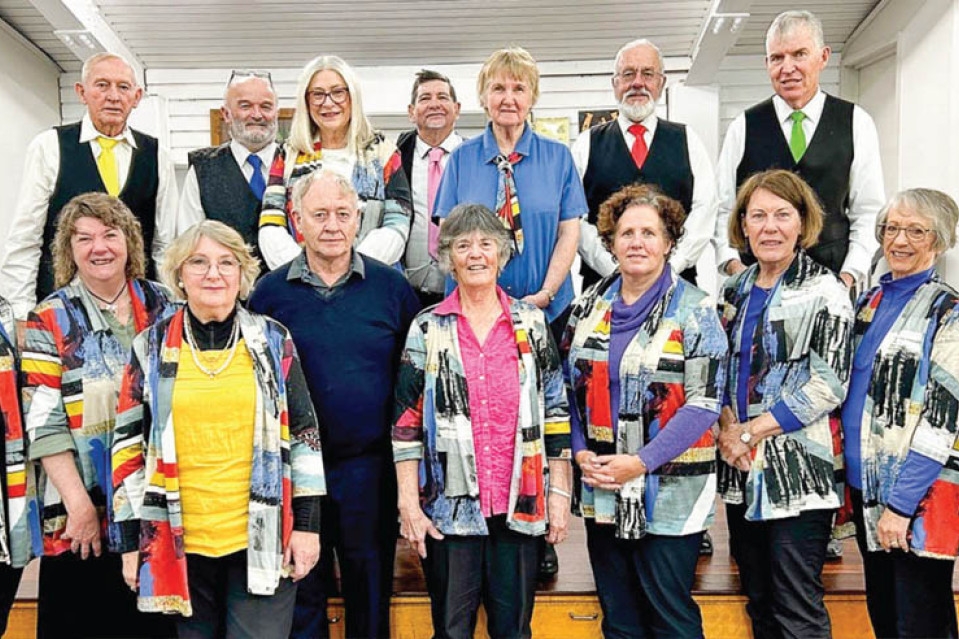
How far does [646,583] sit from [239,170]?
1979 millimetres

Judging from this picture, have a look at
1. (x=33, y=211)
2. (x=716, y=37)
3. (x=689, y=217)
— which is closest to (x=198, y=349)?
(x=33, y=211)

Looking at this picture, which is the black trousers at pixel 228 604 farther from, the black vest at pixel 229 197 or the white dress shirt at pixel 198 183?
the white dress shirt at pixel 198 183

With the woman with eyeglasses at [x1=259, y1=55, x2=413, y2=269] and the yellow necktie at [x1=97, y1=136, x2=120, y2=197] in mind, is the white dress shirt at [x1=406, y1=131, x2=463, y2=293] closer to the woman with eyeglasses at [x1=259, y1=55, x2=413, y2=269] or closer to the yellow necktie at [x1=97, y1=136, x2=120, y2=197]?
the woman with eyeglasses at [x1=259, y1=55, x2=413, y2=269]

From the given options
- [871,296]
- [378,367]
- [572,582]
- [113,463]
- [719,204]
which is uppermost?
[719,204]

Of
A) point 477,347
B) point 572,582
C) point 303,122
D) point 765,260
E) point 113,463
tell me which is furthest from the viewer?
point 572,582

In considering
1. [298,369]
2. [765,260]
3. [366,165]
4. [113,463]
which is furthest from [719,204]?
[113,463]

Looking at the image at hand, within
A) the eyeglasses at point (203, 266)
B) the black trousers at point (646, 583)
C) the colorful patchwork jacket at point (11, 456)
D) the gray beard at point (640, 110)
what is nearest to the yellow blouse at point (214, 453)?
the eyeglasses at point (203, 266)

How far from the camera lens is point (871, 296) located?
2.31 m

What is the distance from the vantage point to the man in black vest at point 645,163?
114 inches

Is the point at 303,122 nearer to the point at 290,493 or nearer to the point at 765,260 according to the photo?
the point at 290,493

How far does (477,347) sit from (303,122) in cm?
98

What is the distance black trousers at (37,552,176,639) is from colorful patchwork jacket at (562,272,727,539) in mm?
1348

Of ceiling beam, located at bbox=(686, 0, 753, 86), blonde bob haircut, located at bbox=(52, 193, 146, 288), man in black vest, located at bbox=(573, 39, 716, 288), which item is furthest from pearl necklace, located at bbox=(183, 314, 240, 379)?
ceiling beam, located at bbox=(686, 0, 753, 86)

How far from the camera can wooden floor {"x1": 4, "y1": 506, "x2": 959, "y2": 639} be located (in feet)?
8.57
